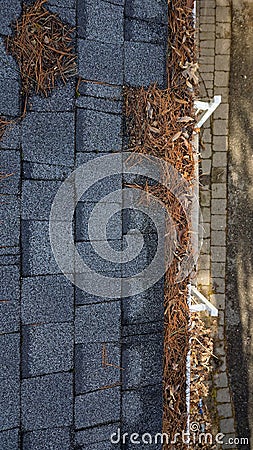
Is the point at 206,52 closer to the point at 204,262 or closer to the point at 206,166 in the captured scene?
the point at 206,166

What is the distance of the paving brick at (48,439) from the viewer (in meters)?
3.28

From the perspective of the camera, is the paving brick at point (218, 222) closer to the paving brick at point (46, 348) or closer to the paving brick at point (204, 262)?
the paving brick at point (204, 262)

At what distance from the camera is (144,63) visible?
3465 millimetres

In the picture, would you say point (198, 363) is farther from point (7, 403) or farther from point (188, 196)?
point (7, 403)

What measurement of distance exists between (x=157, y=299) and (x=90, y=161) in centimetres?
108

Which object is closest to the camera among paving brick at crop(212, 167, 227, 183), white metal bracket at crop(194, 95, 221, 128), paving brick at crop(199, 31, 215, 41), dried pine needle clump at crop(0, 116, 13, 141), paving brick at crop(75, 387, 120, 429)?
dried pine needle clump at crop(0, 116, 13, 141)

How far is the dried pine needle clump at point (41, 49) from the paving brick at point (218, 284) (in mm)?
2753

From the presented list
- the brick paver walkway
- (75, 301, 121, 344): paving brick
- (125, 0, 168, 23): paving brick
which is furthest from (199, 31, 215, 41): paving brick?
(75, 301, 121, 344): paving brick

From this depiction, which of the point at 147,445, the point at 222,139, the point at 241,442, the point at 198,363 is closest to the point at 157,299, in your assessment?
the point at 147,445

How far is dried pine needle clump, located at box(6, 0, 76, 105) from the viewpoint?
10.4ft

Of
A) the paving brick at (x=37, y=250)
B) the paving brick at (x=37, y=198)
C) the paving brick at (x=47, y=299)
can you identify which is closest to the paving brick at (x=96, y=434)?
the paving brick at (x=47, y=299)

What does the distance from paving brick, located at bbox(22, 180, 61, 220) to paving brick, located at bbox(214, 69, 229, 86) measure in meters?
2.54

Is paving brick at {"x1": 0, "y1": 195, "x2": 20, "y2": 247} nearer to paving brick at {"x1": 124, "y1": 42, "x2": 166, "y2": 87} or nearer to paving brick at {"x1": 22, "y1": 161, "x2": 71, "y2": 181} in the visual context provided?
paving brick at {"x1": 22, "y1": 161, "x2": 71, "y2": 181}

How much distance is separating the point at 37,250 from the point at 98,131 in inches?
35.0
